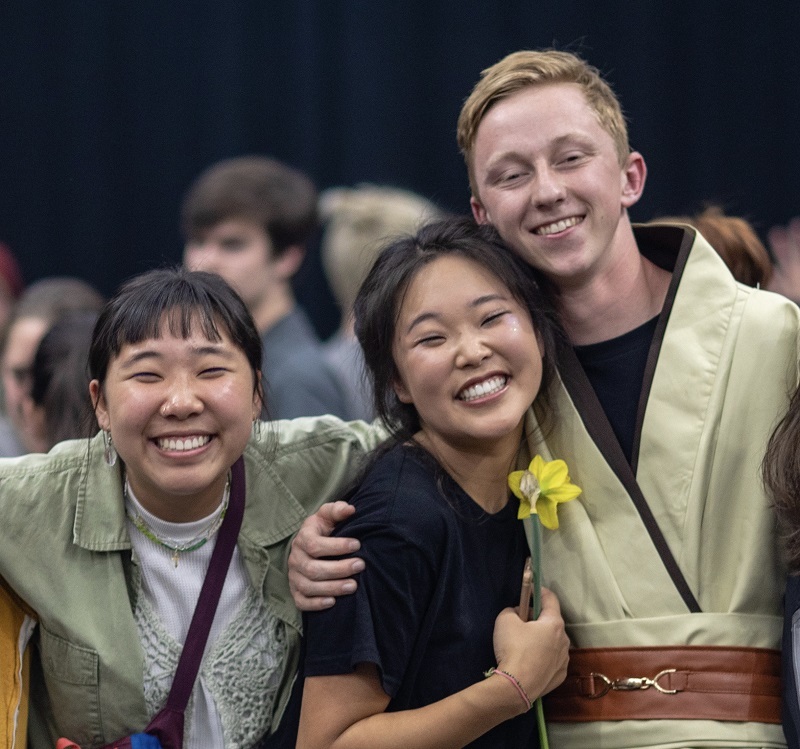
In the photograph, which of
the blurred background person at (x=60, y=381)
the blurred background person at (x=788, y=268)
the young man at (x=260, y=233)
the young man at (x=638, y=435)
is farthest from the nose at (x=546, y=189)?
the blurred background person at (x=788, y=268)

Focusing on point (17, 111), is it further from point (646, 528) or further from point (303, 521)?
point (646, 528)

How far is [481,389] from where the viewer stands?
6.39 ft

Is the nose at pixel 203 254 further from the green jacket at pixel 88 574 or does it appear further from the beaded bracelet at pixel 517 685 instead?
the beaded bracelet at pixel 517 685

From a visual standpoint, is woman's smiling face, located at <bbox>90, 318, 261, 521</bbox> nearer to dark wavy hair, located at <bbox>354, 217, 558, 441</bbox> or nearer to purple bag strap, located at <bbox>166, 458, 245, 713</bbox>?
purple bag strap, located at <bbox>166, 458, 245, 713</bbox>

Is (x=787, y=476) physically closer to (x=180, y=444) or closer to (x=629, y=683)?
(x=629, y=683)

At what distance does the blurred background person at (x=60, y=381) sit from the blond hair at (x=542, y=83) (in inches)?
33.9

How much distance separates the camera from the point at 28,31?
15.9 ft

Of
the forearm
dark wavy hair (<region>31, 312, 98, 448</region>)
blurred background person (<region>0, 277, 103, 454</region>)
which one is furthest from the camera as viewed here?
blurred background person (<region>0, 277, 103, 454</region>)

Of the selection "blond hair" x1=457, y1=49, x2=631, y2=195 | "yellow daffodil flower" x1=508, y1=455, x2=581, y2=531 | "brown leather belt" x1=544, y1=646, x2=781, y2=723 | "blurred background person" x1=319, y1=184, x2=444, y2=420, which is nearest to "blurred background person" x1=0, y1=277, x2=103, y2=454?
"blurred background person" x1=319, y1=184, x2=444, y2=420

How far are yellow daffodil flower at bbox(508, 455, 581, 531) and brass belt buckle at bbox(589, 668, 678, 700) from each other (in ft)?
0.77

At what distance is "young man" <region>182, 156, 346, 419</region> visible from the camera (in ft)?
11.6

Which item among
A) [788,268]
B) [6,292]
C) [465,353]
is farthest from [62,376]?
[788,268]

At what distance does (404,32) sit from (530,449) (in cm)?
300

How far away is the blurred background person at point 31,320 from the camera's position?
336cm
